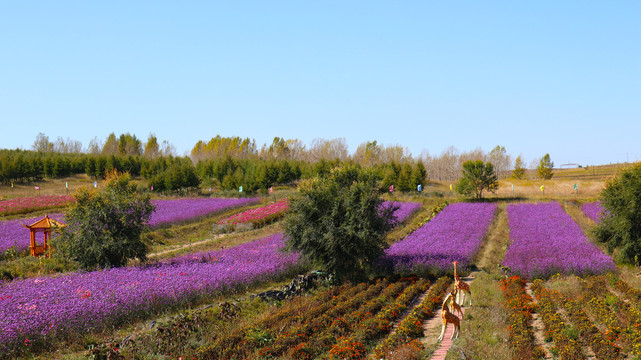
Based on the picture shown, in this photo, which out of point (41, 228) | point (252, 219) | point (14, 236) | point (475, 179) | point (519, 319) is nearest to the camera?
point (519, 319)

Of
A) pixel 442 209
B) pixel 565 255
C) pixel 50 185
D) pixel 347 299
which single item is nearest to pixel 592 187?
pixel 442 209

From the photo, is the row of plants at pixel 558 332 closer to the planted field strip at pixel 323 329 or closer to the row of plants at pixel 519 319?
the row of plants at pixel 519 319

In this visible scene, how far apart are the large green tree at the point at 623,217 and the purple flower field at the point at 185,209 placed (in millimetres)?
28613

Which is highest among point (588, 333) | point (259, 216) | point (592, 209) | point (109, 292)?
point (259, 216)

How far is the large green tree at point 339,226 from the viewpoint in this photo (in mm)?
19578

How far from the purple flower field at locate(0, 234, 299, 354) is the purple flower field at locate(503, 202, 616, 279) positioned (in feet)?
34.1

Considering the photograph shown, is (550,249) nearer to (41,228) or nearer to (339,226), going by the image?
(339,226)

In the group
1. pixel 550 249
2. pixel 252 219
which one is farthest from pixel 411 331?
pixel 252 219

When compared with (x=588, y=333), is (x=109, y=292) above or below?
above

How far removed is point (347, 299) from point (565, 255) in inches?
448

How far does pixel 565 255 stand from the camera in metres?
20.7

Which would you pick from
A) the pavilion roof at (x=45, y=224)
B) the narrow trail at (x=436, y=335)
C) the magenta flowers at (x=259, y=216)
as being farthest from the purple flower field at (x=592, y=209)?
the pavilion roof at (x=45, y=224)

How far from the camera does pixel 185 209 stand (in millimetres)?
42469

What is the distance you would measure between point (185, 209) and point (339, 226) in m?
26.0
